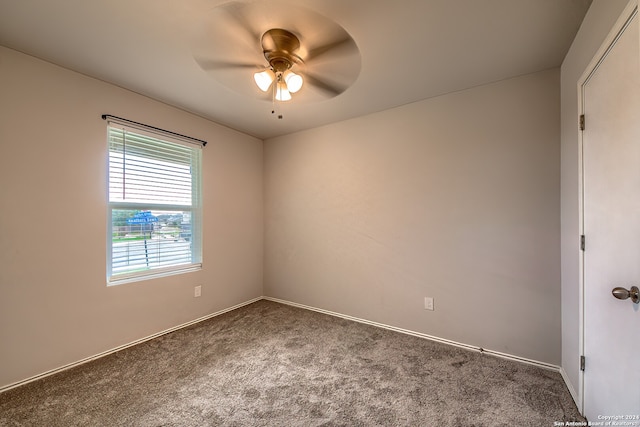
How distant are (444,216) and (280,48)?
2035 millimetres

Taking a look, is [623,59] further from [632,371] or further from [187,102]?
[187,102]

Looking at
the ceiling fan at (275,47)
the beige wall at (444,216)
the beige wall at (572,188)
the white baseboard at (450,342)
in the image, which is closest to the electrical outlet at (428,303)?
the beige wall at (444,216)

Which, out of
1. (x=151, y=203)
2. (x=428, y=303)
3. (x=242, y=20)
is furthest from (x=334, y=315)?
(x=242, y=20)

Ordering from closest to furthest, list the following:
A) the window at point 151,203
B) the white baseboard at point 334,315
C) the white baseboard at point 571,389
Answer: the white baseboard at point 571,389 → the white baseboard at point 334,315 → the window at point 151,203

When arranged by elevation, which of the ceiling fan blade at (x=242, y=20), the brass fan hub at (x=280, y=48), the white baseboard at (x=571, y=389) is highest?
the ceiling fan blade at (x=242, y=20)

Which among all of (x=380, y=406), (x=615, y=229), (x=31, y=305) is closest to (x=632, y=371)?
(x=615, y=229)

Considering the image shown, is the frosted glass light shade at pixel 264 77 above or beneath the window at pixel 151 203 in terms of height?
above

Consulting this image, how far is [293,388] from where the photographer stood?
1.86 metres

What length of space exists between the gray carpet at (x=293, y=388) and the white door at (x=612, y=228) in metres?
0.50

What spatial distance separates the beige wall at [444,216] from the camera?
6.98 feet

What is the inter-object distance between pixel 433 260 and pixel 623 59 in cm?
186

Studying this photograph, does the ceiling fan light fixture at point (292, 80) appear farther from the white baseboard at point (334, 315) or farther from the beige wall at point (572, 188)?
the white baseboard at point (334, 315)

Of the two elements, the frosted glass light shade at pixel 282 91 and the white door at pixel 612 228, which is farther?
the frosted glass light shade at pixel 282 91

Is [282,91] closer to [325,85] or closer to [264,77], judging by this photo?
[264,77]
